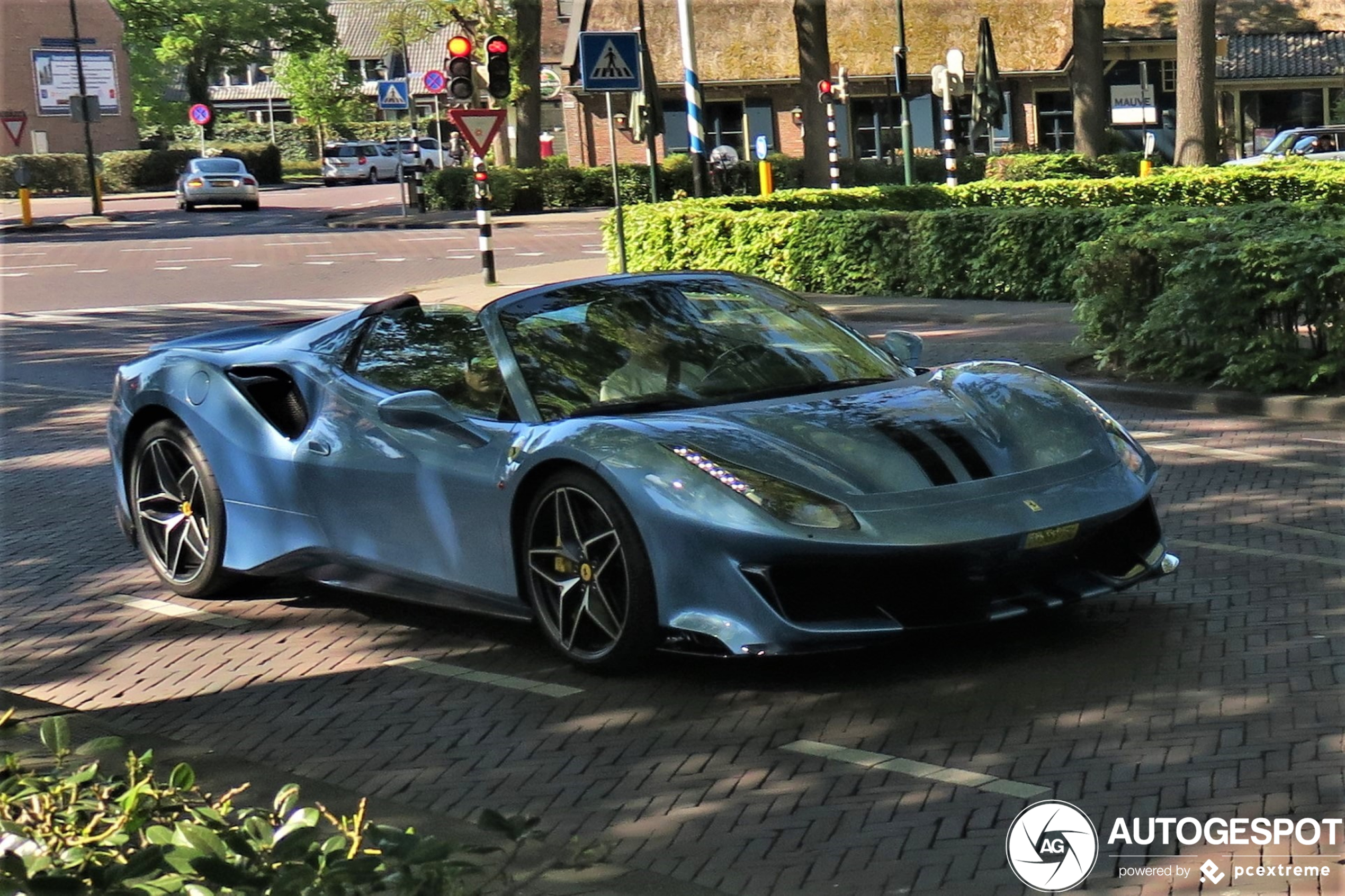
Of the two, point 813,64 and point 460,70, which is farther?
point 813,64

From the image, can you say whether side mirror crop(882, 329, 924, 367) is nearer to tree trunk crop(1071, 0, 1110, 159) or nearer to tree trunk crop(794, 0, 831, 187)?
tree trunk crop(794, 0, 831, 187)

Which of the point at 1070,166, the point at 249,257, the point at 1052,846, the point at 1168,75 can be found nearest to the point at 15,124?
the point at 249,257

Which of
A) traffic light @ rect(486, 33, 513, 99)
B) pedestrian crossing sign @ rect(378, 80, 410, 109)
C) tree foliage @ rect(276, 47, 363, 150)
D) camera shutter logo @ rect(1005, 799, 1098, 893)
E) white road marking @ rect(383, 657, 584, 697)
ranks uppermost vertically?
tree foliage @ rect(276, 47, 363, 150)

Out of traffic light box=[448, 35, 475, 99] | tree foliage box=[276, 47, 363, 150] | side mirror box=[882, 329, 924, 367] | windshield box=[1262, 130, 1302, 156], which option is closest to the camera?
side mirror box=[882, 329, 924, 367]

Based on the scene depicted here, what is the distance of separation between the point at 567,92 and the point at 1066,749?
49.3 meters

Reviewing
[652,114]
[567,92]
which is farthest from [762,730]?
[567,92]

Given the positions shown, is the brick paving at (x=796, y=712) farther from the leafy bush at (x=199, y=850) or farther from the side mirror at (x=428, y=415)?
the leafy bush at (x=199, y=850)

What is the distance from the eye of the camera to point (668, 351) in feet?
19.9

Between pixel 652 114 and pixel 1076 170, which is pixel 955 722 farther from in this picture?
pixel 1076 170

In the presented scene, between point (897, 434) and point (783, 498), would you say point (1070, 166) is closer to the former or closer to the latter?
point (897, 434)

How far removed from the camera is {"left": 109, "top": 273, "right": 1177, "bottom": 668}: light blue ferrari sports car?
511 cm

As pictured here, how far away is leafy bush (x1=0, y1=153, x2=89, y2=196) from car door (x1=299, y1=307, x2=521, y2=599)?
5727cm

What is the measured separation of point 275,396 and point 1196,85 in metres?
25.1

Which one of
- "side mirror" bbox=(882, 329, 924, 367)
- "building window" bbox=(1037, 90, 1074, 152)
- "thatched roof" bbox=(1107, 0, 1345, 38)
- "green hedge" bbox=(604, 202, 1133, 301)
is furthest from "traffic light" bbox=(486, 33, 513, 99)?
"thatched roof" bbox=(1107, 0, 1345, 38)
